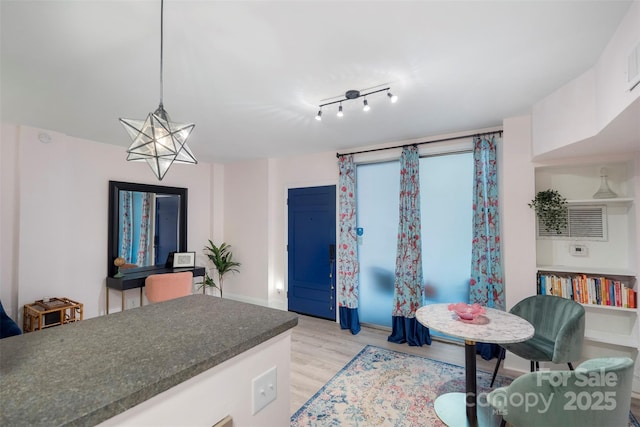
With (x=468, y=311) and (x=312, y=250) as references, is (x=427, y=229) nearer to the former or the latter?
(x=468, y=311)

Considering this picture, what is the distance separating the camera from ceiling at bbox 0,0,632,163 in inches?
58.2

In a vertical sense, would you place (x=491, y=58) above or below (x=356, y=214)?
above

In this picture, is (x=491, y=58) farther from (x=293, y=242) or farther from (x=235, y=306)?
(x=293, y=242)

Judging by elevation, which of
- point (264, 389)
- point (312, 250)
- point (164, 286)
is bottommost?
point (164, 286)

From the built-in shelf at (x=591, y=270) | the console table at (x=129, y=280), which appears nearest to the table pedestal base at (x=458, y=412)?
the built-in shelf at (x=591, y=270)

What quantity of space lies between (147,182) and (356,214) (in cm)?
313

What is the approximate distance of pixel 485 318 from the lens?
7.38ft

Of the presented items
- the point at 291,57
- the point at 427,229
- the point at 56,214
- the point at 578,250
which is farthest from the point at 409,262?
the point at 56,214

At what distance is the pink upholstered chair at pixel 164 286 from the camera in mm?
3555

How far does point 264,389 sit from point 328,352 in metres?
2.56

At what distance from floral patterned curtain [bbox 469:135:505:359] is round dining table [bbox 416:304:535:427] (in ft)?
2.40

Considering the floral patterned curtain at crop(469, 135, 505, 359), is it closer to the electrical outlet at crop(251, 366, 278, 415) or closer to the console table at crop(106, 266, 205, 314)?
the electrical outlet at crop(251, 366, 278, 415)

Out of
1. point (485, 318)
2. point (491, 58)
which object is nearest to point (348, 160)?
point (491, 58)

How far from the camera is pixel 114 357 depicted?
30.8 inches
